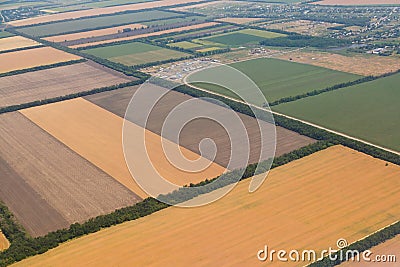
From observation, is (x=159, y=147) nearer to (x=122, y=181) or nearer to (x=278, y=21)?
(x=122, y=181)

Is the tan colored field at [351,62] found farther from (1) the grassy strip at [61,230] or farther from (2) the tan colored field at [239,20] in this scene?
(1) the grassy strip at [61,230]

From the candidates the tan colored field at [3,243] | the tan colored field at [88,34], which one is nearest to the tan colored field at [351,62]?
the tan colored field at [88,34]

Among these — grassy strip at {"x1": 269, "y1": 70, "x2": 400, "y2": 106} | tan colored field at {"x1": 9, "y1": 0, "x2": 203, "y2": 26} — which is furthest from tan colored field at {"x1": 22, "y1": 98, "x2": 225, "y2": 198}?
tan colored field at {"x1": 9, "y1": 0, "x2": 203, "y2": 26}

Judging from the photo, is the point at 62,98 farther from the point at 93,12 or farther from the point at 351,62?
the point at 93,12

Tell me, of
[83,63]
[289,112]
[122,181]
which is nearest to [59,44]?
[83,63]

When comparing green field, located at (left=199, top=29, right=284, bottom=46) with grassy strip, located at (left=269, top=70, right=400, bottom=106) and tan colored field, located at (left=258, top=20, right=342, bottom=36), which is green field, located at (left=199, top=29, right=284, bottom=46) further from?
grassy strip, located at (left=269, top=70, right=400, bottom=106)

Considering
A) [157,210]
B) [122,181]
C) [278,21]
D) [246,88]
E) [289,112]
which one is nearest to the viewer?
[157,210]
